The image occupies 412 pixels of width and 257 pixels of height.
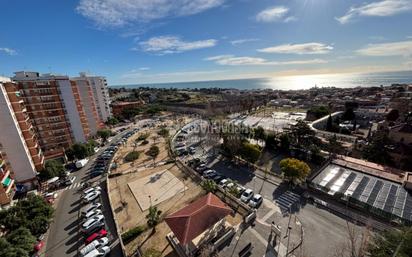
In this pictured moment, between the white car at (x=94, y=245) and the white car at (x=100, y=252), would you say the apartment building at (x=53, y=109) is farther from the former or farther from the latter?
the white car at (x=100, y=252)

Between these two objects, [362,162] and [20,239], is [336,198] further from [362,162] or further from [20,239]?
[20,239]

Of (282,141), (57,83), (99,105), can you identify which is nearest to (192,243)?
(282,141)

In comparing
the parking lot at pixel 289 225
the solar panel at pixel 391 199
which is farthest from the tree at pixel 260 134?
the solar panel at pixel 391 199

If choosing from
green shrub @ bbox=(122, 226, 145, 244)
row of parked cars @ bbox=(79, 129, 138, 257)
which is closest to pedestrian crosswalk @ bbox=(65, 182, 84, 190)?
row of parked cars @ bbox=(79, 129, 138, 257)

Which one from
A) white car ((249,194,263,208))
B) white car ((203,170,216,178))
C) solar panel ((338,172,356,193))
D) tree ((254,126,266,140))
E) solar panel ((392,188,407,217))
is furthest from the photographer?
tree ((254,126,266,140))

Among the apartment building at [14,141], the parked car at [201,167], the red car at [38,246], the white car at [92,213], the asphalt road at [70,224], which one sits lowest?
the asphalt road at [70,224]

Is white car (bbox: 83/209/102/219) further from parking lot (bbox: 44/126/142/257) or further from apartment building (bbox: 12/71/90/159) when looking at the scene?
apartment building (bbox: 12/71/90/159)

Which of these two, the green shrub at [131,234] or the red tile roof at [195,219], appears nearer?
the red tile roof at [195,219]
